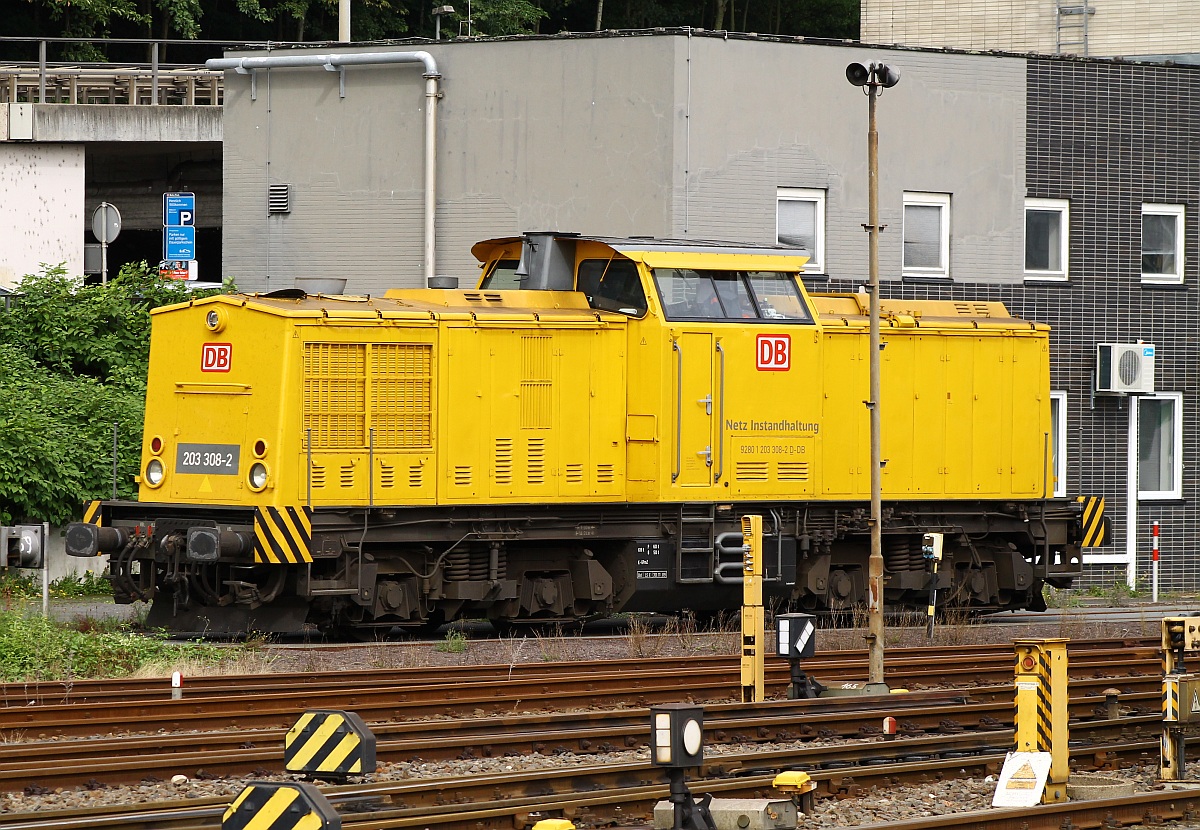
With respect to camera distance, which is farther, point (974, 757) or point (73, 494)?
point (73, 494)

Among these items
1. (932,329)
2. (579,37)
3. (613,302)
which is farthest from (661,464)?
(579,37)

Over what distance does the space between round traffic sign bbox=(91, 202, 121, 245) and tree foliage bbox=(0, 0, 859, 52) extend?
10059 millimetres

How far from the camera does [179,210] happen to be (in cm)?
2469

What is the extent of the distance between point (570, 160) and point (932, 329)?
567 centimetres

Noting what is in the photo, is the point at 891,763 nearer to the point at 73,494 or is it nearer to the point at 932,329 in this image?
the point at 932,329

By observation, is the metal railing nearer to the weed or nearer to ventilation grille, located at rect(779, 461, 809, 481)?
ventilation grille, located at rect(779, 461, 809, 481)

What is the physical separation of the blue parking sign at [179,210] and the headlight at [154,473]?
9.52 m

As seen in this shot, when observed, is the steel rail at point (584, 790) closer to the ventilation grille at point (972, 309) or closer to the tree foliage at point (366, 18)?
the ventilation grille at point (972, 309)

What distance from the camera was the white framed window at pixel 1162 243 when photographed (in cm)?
2348

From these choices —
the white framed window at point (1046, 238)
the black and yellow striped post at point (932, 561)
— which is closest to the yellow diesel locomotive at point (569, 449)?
the black and yellow striped post at point (932, 561)

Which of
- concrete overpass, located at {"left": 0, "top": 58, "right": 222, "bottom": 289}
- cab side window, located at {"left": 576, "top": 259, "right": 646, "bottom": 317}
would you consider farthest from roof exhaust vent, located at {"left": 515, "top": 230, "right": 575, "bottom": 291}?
concrete overpass, located at {"left": 0, "top": 58, "right": 222, "bottom": 289}

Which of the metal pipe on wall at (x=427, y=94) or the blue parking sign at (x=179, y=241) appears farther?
the blue parking sign at (x=179, y=241)

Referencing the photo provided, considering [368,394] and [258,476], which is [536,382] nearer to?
[368,394]

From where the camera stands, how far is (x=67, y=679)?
12.6 meters
